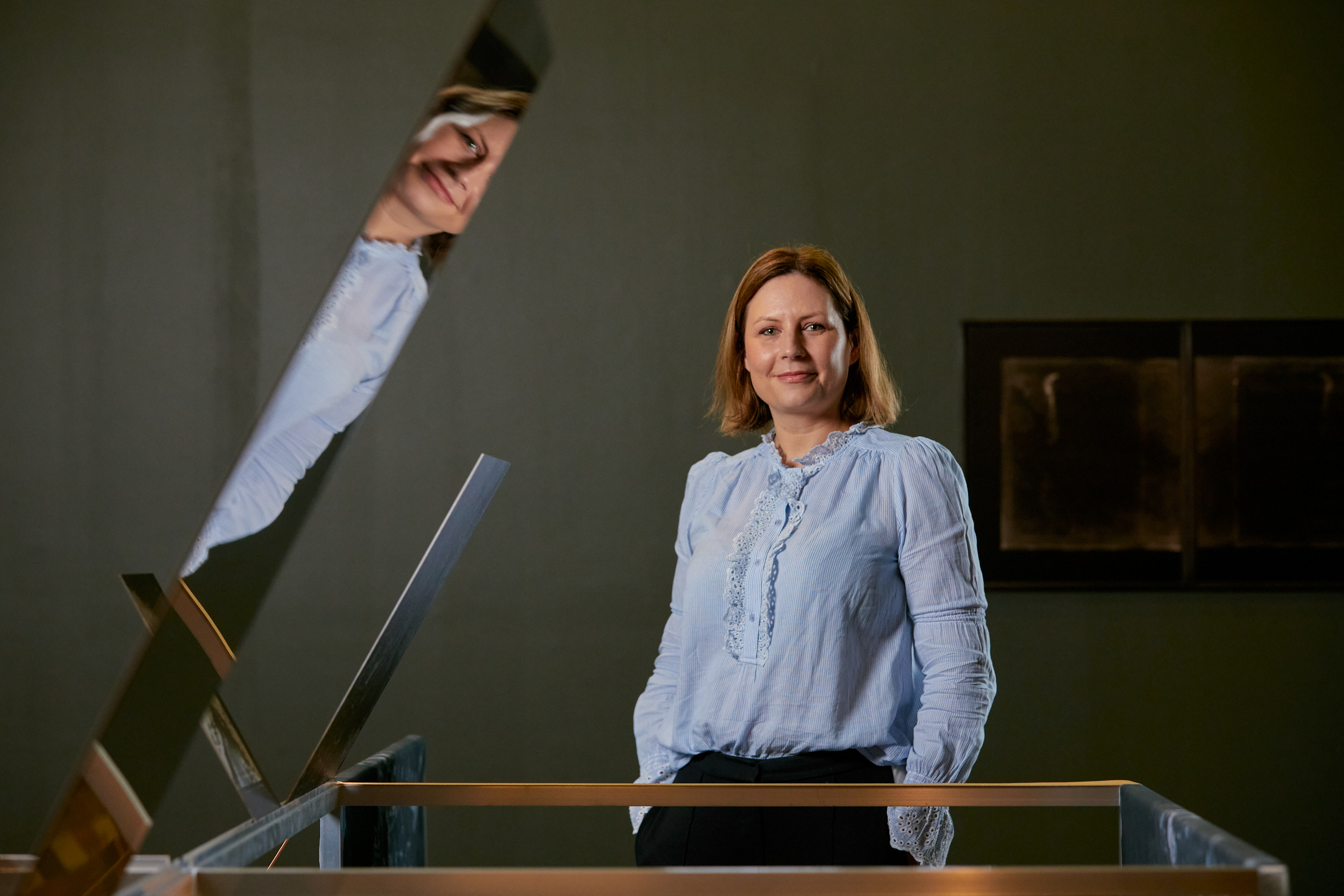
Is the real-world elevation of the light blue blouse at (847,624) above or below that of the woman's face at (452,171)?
below

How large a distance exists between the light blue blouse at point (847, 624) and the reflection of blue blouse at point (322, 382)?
80cm

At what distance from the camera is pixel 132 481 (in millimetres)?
3756

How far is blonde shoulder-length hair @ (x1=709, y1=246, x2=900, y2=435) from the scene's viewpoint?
5.55 feet

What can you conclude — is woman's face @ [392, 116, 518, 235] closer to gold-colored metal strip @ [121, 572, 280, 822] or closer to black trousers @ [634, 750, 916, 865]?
gold-colored metal strip @ [121, 572, 280, 822]

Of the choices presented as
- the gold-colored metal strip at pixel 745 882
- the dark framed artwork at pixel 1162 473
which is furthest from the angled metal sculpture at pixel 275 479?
the dark framed artwork at pixel 1162 473

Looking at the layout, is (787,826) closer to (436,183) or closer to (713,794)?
(713,794)

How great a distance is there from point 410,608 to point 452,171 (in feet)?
2.18

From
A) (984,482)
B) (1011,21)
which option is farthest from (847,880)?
(1011,21)

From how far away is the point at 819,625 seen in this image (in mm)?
1511

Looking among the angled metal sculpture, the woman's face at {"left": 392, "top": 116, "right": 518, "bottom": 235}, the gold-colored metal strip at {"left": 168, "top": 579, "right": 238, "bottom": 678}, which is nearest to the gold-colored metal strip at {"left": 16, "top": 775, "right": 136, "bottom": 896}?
the angled metal sculpture

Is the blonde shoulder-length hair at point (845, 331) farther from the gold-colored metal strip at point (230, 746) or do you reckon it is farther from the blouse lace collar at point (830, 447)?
the gold-colored metal strip at point (230, 746)

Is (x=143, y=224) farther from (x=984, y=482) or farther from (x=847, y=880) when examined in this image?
(x=847, y=880)

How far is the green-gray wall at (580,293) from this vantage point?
12.1ft

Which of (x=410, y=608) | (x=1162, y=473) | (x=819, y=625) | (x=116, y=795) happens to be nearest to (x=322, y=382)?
(x=116, y=795)
